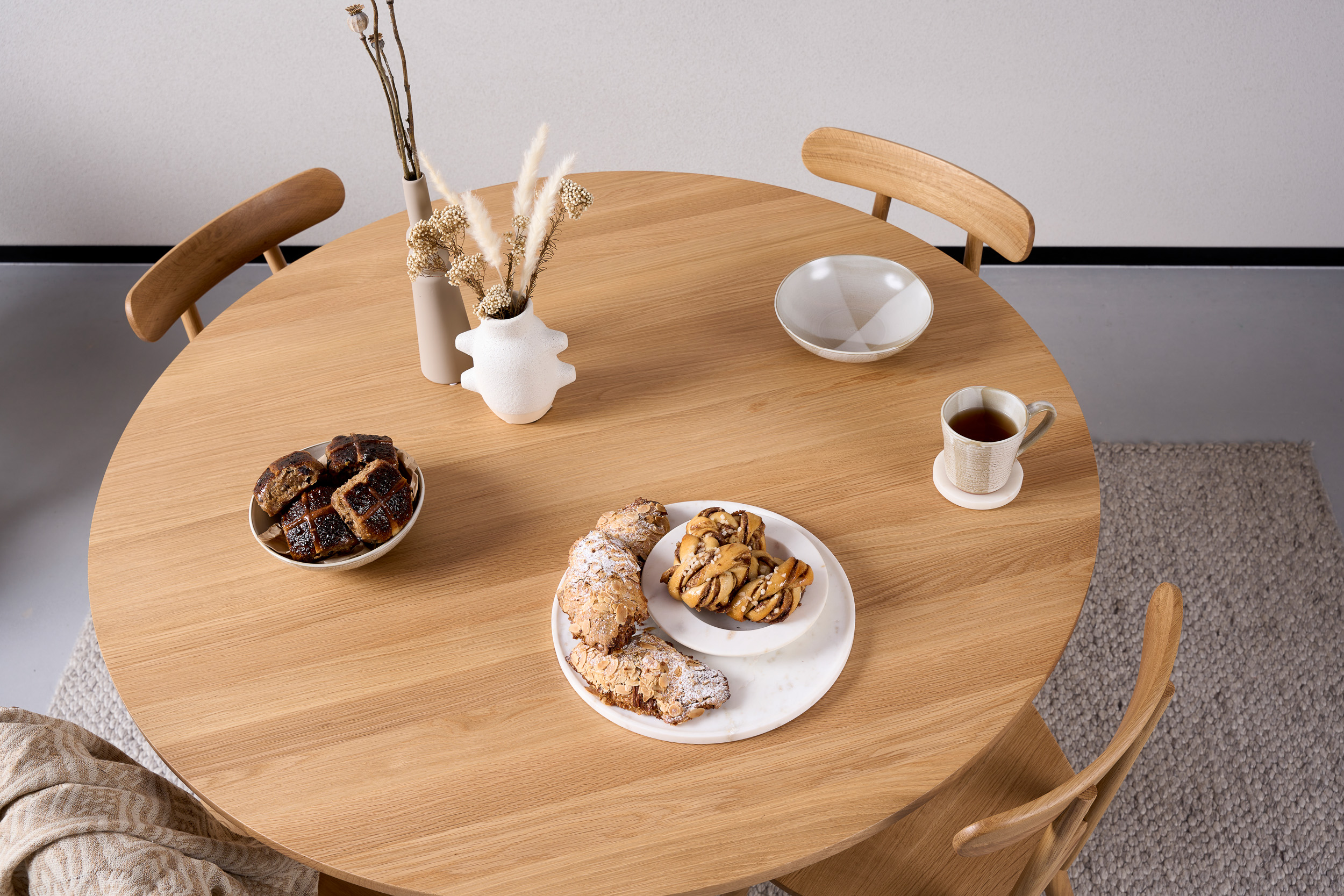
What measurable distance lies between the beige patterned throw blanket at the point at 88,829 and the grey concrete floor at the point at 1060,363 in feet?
4.45

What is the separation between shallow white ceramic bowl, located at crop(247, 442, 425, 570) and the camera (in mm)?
1072

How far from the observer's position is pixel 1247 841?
1753mm

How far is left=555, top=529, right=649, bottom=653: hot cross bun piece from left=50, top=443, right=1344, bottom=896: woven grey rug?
0.96 metres

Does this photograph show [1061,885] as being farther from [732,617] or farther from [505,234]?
[505,234]

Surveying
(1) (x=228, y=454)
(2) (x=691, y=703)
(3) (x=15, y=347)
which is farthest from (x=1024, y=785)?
(3) (x=15, y=347)

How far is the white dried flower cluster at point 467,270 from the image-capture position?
1092 mm

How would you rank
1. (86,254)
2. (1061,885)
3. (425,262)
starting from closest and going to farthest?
1. (425,262)
2. (1061,885)
3. (86,254)

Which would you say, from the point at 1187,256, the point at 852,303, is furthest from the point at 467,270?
the point at 1187,256

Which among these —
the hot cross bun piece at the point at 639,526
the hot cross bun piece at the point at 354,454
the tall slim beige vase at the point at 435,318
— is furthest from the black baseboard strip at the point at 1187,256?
the hot cross bun piece at the point at 354,454

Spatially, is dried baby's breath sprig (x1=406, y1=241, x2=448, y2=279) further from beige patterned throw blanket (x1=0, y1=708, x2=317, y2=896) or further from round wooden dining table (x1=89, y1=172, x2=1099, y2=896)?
beige patterned throw blanket (x1=0, y1=708, x2=317, y2=896)

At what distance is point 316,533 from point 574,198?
0.49m

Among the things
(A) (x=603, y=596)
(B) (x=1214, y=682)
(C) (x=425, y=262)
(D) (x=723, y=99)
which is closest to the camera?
(A) (x=603, y=596)

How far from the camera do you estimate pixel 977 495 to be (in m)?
1.17

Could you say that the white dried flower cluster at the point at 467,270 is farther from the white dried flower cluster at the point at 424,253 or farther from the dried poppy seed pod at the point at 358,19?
the dried poppy seed pod at the point at 358,19
